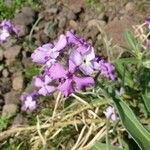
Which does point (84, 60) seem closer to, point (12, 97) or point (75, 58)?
point (75, 58)

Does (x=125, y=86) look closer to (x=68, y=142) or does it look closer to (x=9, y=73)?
(x=68, y=142)

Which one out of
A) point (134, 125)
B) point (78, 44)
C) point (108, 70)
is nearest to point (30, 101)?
point (108, 70)

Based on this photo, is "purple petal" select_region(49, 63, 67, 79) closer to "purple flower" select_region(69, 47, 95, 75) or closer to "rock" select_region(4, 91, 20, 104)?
"purple flower" select_region(69, 47, 95, 75)

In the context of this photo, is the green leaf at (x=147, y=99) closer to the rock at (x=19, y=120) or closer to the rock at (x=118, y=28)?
the rock at (x=19, y=120)

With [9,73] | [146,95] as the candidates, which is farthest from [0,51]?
[146,95]

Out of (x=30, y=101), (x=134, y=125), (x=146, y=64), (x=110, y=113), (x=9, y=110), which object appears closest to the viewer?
(x=134, y=125)

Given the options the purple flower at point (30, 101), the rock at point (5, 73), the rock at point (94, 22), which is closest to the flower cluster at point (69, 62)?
the purple flower at point (30, 101)

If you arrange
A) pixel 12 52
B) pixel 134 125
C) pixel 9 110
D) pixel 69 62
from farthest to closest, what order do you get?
pixel 12 52 < pixel 9 110 < pixel 134 125 < pixel 69 62
